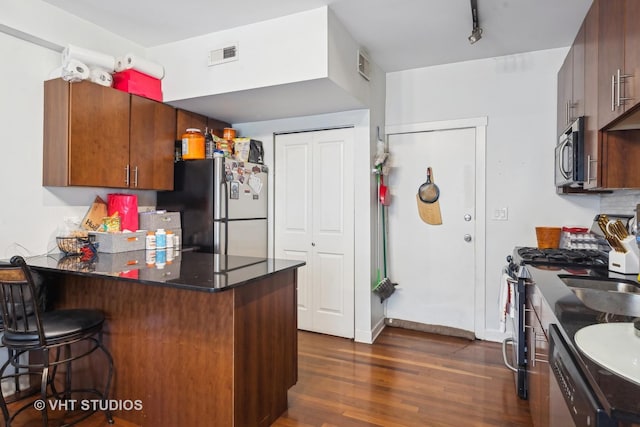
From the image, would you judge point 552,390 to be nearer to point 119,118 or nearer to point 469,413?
point 469,413

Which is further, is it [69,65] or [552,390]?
[69,65]

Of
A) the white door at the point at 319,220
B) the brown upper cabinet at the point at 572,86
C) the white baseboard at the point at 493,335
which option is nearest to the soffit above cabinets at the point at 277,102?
the white door at the point at 319,220

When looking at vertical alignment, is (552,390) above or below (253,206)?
below

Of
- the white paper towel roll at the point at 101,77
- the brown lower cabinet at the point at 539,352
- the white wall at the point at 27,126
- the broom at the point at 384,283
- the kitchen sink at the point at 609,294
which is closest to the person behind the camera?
the brown lower cabinet at the point at 539,352

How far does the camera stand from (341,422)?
2094 millimetres

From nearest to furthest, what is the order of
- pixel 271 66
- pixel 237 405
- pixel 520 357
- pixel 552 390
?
pixel 552 390, pixel 237 405, pixel 520 357, pixel 271 66

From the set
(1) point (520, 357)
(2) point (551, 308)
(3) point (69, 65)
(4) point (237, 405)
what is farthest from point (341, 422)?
(3) point (69, 65)

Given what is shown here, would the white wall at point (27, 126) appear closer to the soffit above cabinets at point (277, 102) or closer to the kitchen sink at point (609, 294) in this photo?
the soffit above cabinets at point (277, 102)

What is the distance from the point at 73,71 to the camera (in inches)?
95.5

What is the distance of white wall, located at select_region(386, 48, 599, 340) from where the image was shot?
10.4ft

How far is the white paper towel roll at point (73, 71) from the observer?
7.96ft

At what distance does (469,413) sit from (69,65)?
3.34m

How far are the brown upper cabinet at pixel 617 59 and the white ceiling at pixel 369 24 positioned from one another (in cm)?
97

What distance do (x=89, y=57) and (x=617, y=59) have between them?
3084 mm
